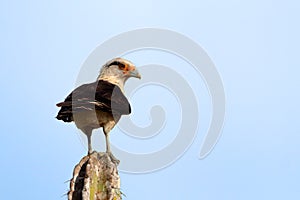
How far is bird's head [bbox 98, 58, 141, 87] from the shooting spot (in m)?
7.25

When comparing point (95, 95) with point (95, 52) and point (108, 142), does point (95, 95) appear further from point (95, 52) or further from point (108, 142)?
point (95, 52)

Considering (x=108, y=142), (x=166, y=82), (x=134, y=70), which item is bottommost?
(x=108, y=142)

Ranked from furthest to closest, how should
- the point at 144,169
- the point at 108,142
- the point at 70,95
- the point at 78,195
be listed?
the point at 144,169, the point at 108,142, the point at 70,95, the point at 78,195

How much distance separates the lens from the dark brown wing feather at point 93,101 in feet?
19.2

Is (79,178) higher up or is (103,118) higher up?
(103,118)

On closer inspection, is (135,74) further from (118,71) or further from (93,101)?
(93,101)

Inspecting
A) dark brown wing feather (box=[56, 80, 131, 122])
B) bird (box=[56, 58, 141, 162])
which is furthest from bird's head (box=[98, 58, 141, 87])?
dark brown wing feather (box=[56, 80, 131, 122])

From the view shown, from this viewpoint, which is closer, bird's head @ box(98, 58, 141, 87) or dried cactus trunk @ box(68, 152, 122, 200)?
dried cactus trunk @ box(68, 152, 122, 200)

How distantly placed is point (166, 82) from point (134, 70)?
1.94 meters

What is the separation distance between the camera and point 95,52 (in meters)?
8.45

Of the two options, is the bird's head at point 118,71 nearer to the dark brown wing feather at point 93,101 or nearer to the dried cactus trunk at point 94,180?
the dark brown wing feather at point 93,101

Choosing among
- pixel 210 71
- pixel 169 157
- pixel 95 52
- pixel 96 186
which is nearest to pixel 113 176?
pixel 96 186

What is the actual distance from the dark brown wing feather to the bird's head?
705 millimetres

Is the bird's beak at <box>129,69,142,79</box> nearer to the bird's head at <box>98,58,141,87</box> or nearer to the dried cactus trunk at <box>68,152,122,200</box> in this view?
the bird's head at <box>98,58,141,87</box>
